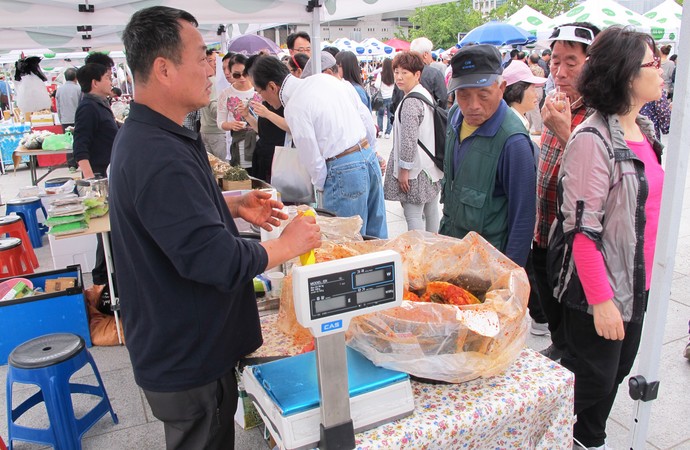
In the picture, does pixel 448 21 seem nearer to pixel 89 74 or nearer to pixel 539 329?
pixel 89 74

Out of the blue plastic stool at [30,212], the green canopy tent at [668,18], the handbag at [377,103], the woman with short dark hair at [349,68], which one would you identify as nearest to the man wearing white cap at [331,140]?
the woman with short dark hair at [349,68]

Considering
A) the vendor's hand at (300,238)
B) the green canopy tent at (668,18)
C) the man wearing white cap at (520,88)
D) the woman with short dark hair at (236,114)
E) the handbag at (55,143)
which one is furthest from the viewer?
the green canopy tent at (668,18)

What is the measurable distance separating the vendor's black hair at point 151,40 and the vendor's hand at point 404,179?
2.88m

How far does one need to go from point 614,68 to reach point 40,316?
3436 mm

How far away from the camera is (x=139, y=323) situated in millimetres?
1403

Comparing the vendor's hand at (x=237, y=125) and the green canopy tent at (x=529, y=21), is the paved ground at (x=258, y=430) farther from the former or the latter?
the green canopy tent at (x=529, y=21)

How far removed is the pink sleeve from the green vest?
1.38ft

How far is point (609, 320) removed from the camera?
5.81 ft

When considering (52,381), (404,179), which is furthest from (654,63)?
(52,381)

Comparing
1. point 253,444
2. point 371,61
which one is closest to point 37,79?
point 253,444

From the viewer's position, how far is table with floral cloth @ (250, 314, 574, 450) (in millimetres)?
1313

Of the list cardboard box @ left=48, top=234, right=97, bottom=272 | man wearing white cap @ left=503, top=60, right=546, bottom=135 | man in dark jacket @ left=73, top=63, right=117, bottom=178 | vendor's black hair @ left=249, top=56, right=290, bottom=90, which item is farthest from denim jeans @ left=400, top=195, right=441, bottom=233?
cardboard box @ left=48, top=234, right=97, bottom=272

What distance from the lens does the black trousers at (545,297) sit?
2.51 metres

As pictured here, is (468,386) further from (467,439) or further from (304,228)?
(304,228)
